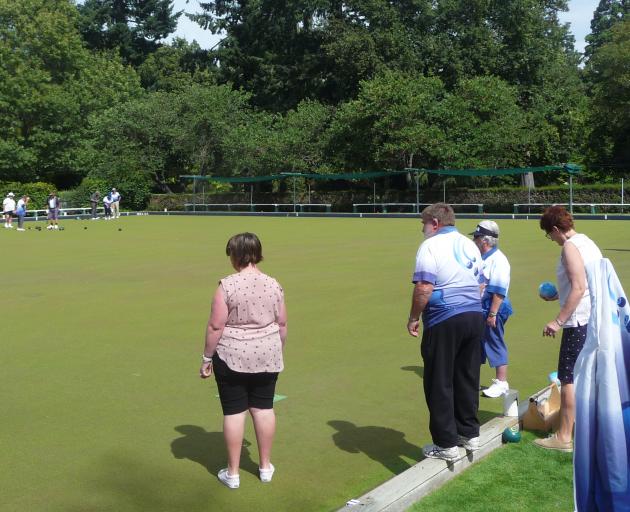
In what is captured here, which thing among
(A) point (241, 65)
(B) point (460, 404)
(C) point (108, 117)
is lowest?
(B) point (460, 404)

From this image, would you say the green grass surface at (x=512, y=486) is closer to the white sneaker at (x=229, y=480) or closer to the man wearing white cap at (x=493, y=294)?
the white sneaker at (x=229, y=480)

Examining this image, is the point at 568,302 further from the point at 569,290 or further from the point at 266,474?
the point at 266,474

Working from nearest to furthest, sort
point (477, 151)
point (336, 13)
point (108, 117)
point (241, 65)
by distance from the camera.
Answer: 1. point (477, 151)
2. point (108, 117)
3. point (336, 13)
4. point (241, 65)

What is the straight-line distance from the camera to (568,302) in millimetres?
4777

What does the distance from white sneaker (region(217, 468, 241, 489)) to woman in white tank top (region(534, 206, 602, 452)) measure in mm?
2144

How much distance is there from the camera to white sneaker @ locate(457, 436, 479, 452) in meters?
4.76

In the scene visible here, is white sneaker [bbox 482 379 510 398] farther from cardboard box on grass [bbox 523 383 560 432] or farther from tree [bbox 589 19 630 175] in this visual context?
tree [bbox 589 19 630 175]

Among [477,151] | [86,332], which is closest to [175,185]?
[477,151]

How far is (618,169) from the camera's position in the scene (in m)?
47.0

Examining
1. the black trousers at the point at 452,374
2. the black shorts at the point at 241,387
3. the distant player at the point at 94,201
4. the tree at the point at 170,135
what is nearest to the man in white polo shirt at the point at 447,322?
the black trousers at the point at 452,374

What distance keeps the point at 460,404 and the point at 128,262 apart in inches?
545

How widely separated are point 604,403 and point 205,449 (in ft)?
9.28

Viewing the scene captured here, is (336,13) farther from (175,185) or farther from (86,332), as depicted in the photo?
(86,332)

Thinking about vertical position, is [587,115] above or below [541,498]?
above
